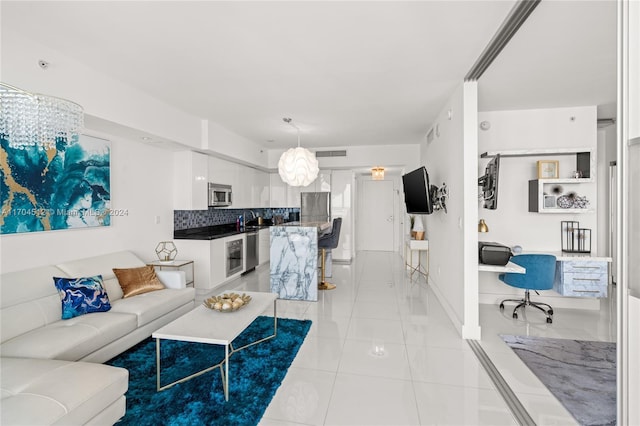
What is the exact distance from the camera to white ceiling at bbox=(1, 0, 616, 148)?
200 centimetres

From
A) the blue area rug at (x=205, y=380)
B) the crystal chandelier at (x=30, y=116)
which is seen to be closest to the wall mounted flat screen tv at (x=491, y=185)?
the blue area rug at (x=205, y=380)

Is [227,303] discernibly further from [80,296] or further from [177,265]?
[177,265]

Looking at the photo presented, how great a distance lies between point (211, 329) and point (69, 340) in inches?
39.3

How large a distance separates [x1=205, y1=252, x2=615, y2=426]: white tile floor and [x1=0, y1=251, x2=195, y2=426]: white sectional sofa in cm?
99

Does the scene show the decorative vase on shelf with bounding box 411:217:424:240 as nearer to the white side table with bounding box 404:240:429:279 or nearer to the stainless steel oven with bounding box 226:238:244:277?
the white side table with bounding box 404:240:429:279

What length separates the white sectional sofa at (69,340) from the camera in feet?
4.90

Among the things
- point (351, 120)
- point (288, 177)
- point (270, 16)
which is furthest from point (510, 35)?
point (288, 177)

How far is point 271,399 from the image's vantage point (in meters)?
2.09

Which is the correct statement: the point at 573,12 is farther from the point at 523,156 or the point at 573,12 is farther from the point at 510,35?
the point at 523,156

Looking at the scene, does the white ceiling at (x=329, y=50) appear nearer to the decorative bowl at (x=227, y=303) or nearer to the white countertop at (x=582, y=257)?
the white countertop at (x=582, y=257)

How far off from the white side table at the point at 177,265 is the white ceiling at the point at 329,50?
2067 millimetres

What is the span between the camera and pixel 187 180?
461 centimetres

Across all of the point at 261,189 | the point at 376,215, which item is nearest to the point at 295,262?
the point at 261,189

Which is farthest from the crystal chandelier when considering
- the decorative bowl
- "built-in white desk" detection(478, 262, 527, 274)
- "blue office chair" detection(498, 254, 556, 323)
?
"blue office chair" detection(498, 254, 556, 323)
